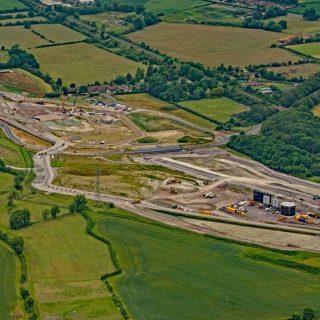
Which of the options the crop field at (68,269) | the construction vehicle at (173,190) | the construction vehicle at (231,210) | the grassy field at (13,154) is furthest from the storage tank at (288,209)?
the grassy field at (13,154)

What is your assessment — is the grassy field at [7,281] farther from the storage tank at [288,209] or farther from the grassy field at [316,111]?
the grassy field at [316,111]

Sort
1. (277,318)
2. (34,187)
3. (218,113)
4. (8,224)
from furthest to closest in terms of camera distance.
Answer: (218,113) < (34,187) < (8,224) < (277,318)

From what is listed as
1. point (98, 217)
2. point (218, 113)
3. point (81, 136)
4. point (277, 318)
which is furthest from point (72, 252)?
point (218, 113)

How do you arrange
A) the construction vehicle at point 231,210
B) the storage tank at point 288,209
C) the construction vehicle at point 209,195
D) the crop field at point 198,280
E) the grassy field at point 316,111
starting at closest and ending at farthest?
1. the crop field at point 198,280
2. the storage tank at point 288,209
3. the construction vehicle at point 231,210
4. the construction vehicle at point 209,195
5. the grassy field at point 316,111

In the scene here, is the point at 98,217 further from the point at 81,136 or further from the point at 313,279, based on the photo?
the point at 81,136

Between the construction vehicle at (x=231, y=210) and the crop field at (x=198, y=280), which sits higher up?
the crop field at (x=198, y=280)

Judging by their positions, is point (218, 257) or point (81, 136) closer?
point (218, 257)
